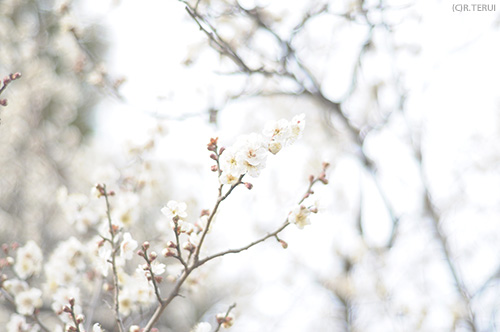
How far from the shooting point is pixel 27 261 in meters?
2.00

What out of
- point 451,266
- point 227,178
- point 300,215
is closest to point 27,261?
point 227,178

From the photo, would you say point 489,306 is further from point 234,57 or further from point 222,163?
point 222,163

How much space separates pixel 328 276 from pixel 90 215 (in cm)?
365

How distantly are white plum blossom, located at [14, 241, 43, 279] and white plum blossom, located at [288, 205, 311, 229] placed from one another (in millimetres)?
1344

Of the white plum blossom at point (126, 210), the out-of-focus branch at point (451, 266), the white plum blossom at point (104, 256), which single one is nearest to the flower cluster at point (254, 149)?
the white plum blossom at point (104, 256)

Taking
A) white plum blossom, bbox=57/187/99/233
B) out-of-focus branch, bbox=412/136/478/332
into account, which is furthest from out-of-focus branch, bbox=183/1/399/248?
white plum blossom, bbox=57/187/99/233

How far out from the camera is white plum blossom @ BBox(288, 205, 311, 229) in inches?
52.6

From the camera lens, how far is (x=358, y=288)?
4.41 m

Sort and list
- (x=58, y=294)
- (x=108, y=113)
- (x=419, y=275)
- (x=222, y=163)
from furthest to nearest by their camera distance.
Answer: (x=108, y=113), (x=419, y=275), (x=58, y=294), (x=222, y=163)

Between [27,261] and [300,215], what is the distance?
4.52ft

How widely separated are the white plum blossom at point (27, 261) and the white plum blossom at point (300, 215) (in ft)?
4.41

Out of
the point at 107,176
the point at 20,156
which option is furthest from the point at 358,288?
the point at 20,156

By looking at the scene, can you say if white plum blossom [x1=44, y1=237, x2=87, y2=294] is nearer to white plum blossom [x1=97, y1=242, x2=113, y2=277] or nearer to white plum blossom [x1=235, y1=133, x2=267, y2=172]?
white plum blossom [x1=97, y1=242, x2=113, y2=277]

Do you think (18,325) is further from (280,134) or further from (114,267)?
(280,134)
